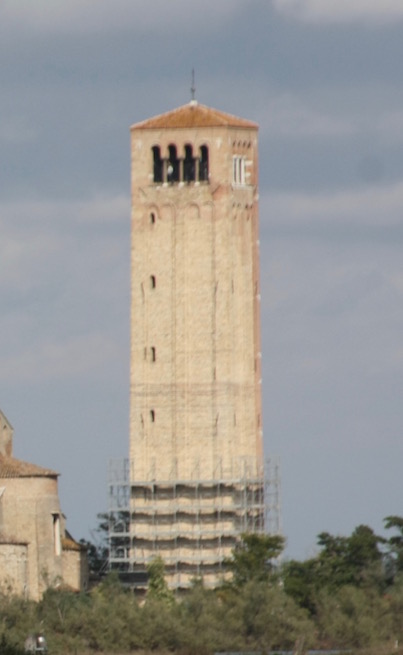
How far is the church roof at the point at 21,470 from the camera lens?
113 metres

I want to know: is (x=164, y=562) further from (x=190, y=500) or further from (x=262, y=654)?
(x=262, y=654)

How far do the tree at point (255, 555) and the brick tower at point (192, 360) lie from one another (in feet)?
8.56

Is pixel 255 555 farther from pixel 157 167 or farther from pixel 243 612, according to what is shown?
pixel 157 167

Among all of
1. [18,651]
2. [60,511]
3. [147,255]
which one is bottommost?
[18,651]

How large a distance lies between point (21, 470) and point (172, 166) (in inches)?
492

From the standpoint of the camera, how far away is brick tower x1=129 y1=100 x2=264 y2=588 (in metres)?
116

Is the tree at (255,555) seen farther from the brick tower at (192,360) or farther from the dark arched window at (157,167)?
the dark arched window at (157,167)

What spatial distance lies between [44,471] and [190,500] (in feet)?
19.0

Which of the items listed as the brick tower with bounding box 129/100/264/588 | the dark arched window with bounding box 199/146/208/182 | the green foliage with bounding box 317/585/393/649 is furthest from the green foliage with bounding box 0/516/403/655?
the dark arched window with bounding box 199/146/208/182

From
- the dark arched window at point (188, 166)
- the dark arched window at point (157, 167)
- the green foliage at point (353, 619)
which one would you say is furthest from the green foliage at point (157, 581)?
the dark arched window at point (157, 167)

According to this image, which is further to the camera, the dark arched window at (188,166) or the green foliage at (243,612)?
the dark arched window at (188,166)

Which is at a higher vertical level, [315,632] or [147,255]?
[147,255]

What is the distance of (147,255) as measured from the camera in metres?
117

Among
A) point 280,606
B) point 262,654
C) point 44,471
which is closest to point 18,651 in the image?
point 262,654
